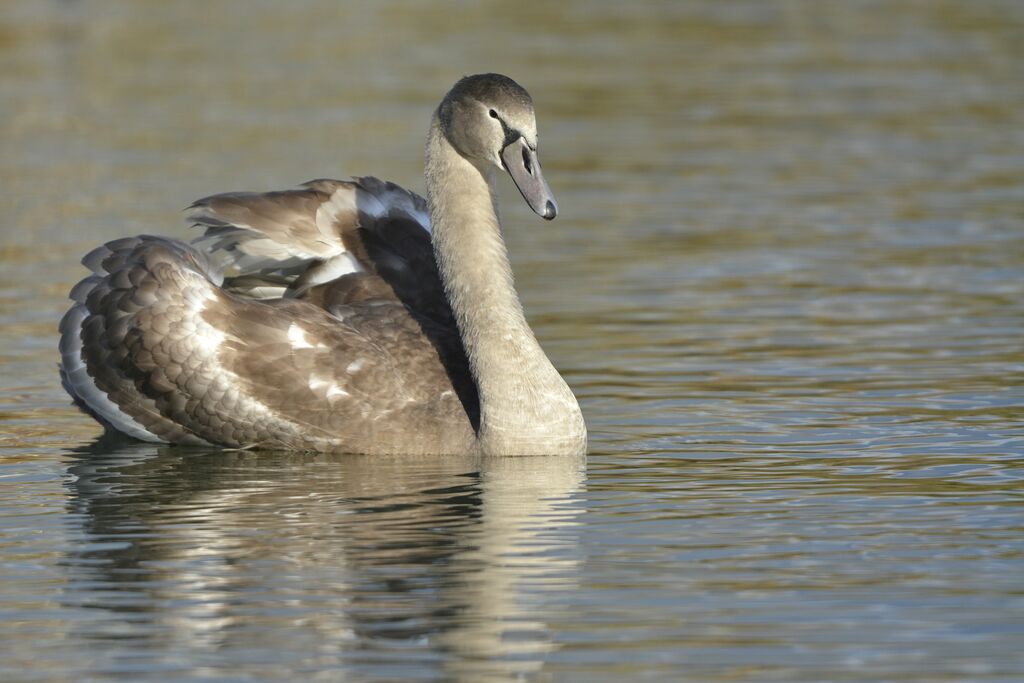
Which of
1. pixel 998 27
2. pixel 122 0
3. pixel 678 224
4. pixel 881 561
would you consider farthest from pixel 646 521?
pixel 122 0

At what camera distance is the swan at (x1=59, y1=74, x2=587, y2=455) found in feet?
35.2

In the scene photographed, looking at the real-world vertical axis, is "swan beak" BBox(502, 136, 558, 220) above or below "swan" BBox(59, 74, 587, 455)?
above

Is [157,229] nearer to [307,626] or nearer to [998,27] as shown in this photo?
[307,626]

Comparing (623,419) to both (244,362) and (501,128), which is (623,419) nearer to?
(501,128)

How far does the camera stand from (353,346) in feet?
35.9

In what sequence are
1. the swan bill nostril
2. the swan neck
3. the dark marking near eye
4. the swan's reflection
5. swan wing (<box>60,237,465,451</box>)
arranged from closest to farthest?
the swan's reflection, the swan bill nostril, the dark marking near eye, the swan neck, swan wing (<box>60,237,465,451</box>)

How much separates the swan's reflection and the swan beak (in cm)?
130

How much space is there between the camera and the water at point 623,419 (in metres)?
7.59

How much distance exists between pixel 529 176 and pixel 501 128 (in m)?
0.36

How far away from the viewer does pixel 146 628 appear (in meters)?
7.74

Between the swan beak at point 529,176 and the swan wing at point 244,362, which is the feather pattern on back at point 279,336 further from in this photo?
the swan beak at point 529,176

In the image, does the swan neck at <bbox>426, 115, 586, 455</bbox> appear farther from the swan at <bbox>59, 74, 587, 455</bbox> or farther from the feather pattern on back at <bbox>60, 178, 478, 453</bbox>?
the feather pattern on back at <bbox>60, 178, 478, 453</bbox>

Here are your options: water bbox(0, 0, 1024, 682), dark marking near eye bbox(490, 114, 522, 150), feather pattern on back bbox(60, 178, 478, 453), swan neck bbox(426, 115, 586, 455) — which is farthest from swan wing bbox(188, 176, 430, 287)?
dark marking near eye bbox(490, 114, 522, 150)

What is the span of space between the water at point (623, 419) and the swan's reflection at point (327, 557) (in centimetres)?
2
